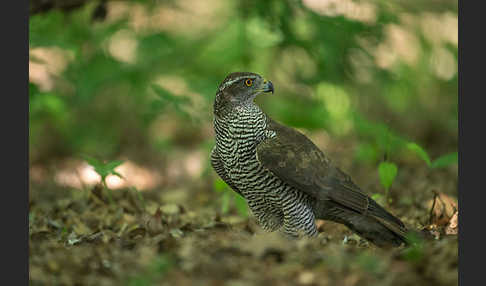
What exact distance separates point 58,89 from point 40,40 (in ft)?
12.8

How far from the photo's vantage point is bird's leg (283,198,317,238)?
5.08m

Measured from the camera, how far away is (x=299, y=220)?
5086 millimetres

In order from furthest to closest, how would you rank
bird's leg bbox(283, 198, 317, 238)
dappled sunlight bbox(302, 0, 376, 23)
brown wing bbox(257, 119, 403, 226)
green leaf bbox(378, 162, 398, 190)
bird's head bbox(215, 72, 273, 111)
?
dappled sunlight bbox(302, 0, 376, 23) → green leaf bbox(378, 162, 398, 190) → bird's head bbox(215, 72, 273, 111) → bird's leg bbox(283, 198, 317, 238) → brown wing bbox(257, 119, 403, 226)

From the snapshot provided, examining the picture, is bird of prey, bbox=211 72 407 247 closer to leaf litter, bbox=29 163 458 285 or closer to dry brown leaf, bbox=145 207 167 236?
leaf litter, bbox=29 163 458 285

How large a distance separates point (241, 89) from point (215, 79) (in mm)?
3099

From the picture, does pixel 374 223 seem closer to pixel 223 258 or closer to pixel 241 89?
pixel 241 89

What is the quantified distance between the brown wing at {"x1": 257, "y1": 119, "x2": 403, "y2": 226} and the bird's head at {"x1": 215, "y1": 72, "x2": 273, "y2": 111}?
1.03 feet

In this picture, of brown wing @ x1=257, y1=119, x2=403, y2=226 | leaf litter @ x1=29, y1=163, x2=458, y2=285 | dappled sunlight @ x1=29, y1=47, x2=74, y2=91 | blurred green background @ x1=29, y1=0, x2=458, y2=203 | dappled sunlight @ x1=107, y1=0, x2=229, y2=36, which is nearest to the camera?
leaf litter @ x1=29, y1=163, x2=458, y2=285

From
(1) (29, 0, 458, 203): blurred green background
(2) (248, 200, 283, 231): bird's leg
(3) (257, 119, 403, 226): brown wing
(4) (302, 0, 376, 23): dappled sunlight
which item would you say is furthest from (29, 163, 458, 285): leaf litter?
(4) (302, 0, 376, 23): dappled sunlight

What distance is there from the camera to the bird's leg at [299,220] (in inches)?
200

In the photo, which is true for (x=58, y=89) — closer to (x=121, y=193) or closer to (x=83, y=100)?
(x=83, y=100)

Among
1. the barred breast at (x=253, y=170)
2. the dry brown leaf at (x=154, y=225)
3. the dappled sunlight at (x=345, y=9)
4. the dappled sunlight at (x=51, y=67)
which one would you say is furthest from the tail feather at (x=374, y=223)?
the dappled sunlight at (x=51, y=67)

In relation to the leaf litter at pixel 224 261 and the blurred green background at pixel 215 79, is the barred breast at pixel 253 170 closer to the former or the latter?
the leaf litter at pixel 224 261

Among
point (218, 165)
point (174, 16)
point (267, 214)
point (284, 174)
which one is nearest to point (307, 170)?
point (284, 174)
